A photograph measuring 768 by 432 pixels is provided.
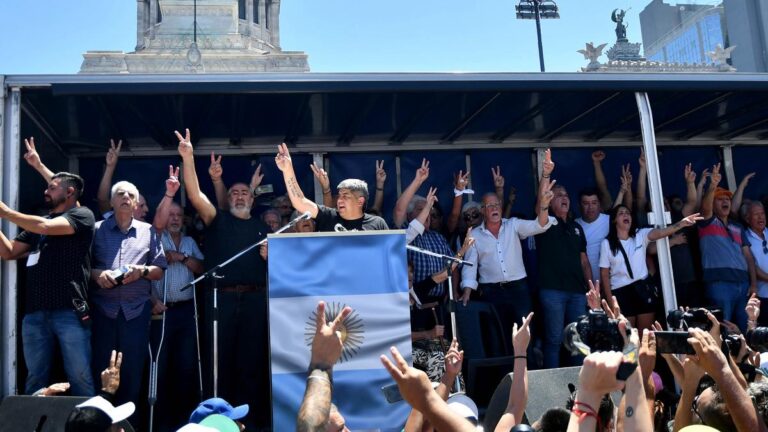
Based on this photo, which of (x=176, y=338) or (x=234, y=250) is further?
(x=176, y=338)

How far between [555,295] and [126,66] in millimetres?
39498

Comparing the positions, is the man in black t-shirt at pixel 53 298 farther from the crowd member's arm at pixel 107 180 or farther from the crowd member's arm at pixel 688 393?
the crowd member's arm at pixel 688 393

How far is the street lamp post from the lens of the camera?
24297mm

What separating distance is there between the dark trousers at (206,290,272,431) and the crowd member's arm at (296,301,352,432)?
3432 mm

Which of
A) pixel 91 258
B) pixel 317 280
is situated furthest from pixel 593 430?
pixel 91 258

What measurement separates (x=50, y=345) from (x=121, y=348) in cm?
52

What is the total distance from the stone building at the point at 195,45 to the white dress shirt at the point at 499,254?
34138 mm

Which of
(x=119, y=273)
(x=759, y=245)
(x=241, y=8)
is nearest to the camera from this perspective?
(x=119, y=273)

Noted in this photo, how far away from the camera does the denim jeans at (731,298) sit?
712 cm

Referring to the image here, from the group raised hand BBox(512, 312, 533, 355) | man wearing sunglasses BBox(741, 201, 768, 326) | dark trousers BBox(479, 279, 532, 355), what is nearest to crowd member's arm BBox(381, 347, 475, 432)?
raised hand BBox(512, 312, 533, 355)

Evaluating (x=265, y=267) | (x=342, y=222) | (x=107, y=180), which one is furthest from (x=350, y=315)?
(x=107, y=180)

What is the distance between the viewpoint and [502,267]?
268 inches

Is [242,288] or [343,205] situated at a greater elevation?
[343,205]

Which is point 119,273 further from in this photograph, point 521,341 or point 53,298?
point 521,341
